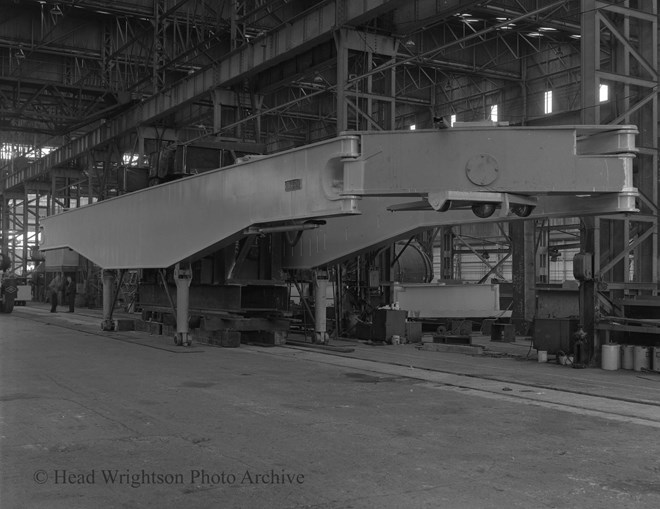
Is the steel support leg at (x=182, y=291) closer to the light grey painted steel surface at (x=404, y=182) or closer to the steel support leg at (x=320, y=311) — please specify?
the light grey painted steel surface at (x=404, y=182)

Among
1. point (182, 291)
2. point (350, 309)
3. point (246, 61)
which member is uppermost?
point (246, 61)

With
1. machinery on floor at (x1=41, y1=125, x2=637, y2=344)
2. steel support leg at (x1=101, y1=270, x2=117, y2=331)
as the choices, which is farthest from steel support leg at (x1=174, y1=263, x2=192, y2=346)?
steel support leg at (x1=101, y1=270, x2=117, y2=331)

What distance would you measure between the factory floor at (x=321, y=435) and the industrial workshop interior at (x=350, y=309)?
1.5 inches

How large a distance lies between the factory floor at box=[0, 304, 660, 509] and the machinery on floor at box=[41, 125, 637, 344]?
88.6 inches

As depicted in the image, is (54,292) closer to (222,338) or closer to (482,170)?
(222,338)

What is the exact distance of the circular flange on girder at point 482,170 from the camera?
743cm

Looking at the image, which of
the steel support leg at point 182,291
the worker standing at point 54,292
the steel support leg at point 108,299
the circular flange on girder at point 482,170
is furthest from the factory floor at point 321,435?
the worker standing at point 54,292

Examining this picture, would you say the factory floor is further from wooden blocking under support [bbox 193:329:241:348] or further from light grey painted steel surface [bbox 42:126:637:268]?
light grey painted steel surface [bbox 42:126:637:268]

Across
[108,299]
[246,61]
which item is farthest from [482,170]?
[246,61]

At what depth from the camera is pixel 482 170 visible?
743cm

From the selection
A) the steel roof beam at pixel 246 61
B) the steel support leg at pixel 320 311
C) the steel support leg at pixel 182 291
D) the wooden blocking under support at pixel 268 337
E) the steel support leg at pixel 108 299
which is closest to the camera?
the steel support leg at pixel 182 291

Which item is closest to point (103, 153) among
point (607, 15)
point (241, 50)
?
point (241, 50)

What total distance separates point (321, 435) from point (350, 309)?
425 inches

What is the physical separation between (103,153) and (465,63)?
1912cm
